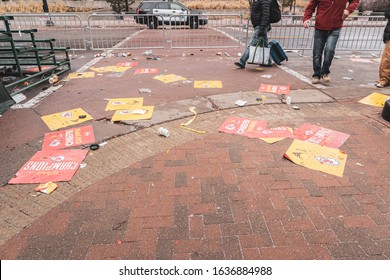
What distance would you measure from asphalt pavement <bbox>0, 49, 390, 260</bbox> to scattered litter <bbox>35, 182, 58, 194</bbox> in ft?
0.15

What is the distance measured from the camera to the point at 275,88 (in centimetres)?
539

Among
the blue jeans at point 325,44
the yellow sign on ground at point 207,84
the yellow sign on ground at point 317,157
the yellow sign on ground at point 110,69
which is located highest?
the blue jeans at point 325,44

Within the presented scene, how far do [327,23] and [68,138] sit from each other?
4.85 meters

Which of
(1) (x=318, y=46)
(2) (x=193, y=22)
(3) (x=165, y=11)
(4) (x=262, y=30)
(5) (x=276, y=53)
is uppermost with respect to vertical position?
(3) (x=165, y=11)

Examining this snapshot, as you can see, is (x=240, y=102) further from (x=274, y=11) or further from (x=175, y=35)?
(x=175, y=35)

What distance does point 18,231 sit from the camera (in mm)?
2152

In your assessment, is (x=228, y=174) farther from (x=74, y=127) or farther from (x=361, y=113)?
(x=361, y=113)

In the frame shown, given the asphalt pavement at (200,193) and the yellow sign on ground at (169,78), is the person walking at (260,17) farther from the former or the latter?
the asphalt pavement at (200,193)

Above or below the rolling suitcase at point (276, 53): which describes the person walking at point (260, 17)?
above

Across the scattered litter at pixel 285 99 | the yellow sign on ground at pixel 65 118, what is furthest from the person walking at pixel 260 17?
the yellow sign on ground at pixel 65 118

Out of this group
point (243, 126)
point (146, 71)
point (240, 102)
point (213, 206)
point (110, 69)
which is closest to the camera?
point (213, 206)

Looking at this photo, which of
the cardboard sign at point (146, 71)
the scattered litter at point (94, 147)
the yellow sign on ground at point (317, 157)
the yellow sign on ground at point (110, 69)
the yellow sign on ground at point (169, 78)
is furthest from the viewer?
the yellow sign on ground at point (110, 69)

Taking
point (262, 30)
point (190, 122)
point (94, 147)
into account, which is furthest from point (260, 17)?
point (94, 147)

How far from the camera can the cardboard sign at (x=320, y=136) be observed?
3.36 metres
